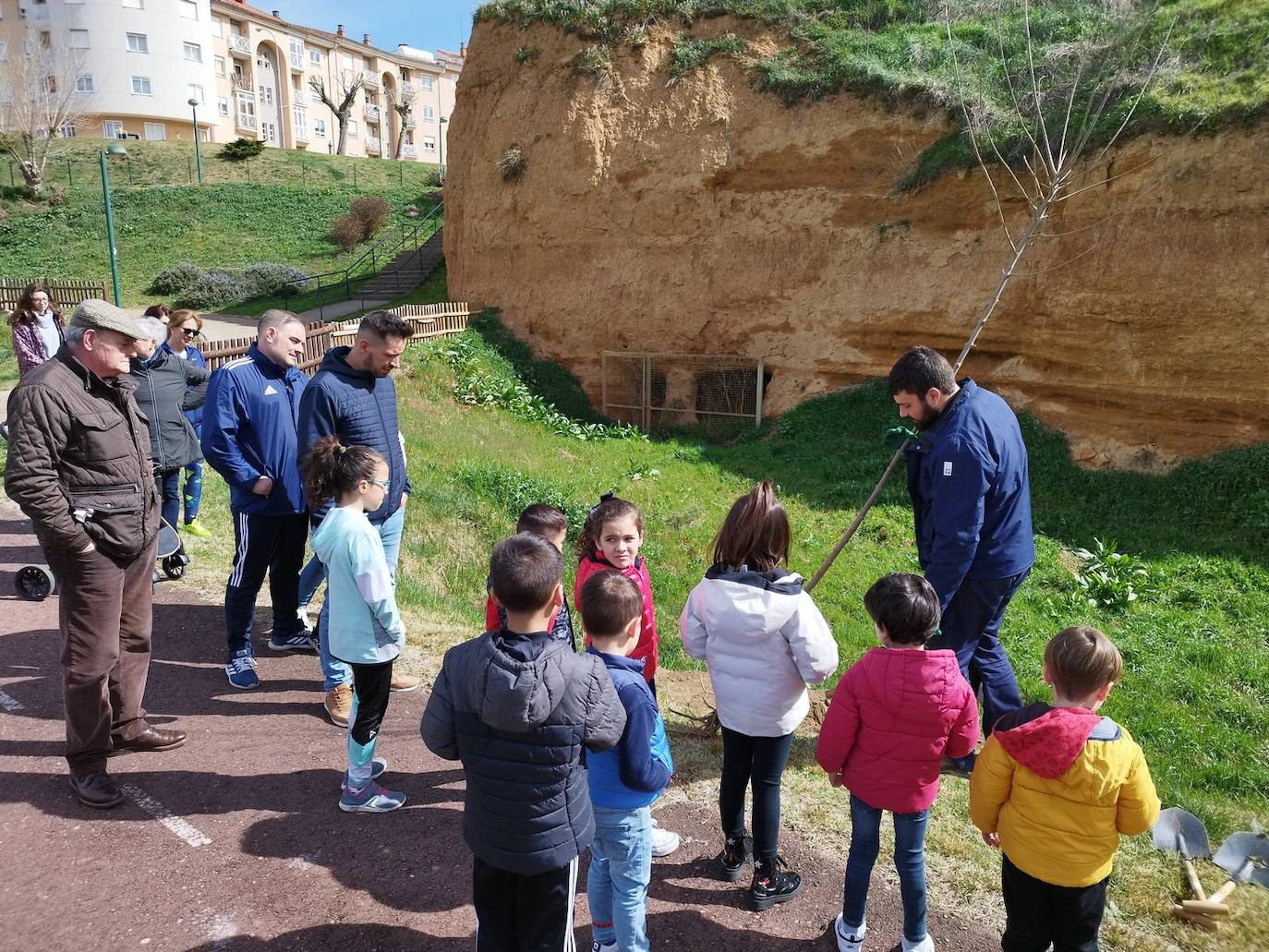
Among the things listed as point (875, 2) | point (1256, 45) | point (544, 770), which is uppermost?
point (875, 2)

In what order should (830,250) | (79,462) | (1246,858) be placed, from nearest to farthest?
(1246,858), (79,462), (830,250)

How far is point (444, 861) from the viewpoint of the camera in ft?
10.8

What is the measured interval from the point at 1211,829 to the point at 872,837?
218 centimetres

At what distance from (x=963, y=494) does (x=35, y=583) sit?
6215 millimetres

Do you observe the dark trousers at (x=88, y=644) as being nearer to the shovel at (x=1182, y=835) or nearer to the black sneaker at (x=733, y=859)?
the black sneaker at (x=733, y=859)

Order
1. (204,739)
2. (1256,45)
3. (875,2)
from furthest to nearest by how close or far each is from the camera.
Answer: (875,2) → (1256,45) → (204,739)

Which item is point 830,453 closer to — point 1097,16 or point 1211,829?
point 1097,16

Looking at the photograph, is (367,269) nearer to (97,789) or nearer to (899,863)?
(97,789)

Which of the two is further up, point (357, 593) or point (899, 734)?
point (357, 593)

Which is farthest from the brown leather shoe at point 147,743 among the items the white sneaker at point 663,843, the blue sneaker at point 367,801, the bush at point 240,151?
the bush at point 240,151

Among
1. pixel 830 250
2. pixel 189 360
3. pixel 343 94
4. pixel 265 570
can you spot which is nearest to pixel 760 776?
pixel 265 570

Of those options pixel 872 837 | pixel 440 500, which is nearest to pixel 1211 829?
pixel 872 837

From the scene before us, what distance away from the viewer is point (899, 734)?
2.73m

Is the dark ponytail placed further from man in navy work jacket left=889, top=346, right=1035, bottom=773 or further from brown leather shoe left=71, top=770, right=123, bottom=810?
Result: man in navy work jacket left=889, top=346, right=1035, bottom=773
